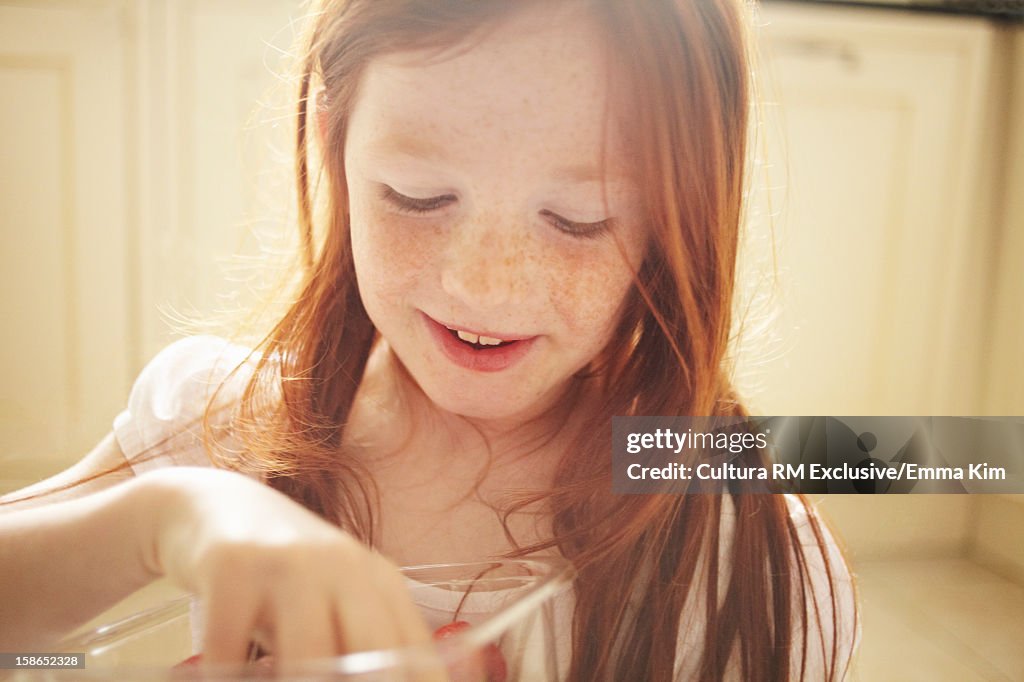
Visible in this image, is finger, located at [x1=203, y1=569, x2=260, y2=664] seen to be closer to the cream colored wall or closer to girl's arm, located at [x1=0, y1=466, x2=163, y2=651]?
girl's arm, located at [x1=0, y1=466, x2=163, y2=651]

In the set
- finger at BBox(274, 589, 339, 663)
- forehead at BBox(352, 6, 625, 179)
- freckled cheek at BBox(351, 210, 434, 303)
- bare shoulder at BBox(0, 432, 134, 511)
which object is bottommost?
finger at BBox(274, 589, 339, 663)

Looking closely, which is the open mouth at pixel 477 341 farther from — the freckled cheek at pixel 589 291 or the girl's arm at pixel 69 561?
the girl's arm at pixel 69 561

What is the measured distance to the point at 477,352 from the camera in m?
0.36

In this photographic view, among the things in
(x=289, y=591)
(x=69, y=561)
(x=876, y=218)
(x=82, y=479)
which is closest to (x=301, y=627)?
(x=289, y=591)

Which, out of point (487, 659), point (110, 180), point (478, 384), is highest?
point (110, 180)

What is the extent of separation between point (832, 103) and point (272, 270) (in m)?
0.32

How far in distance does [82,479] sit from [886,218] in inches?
17.9

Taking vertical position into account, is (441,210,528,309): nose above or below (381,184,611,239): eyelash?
below

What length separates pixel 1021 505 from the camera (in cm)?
43

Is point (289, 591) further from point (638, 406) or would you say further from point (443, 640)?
point (638, 406)

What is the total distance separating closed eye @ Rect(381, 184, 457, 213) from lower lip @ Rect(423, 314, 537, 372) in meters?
0.05

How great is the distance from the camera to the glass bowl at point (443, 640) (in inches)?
9.7

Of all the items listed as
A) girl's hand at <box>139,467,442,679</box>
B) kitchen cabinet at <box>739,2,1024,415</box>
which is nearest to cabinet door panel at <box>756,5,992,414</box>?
kitchen cabinet at <box>739,2,1024,415</box>

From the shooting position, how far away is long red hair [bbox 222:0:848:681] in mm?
350
